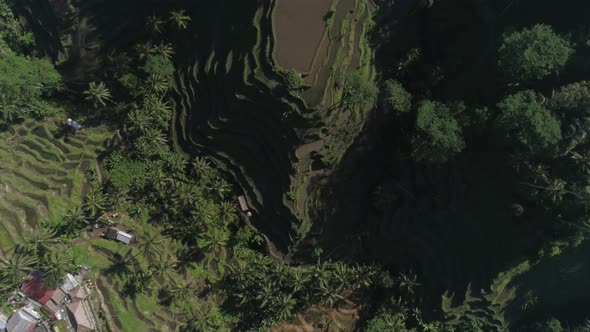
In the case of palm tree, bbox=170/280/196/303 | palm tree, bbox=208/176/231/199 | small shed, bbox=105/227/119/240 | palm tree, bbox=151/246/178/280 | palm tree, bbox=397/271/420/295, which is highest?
palm tree, bbox=208/176/231/199

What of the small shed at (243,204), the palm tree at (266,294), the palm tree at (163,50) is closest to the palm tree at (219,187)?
the small shed at (243,204)

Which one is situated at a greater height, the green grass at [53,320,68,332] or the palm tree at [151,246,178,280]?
the palm tree at [151,246,178,280]

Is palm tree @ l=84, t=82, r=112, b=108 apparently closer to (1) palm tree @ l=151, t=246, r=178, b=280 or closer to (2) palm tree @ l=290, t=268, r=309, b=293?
(1) palm tree @ l=151, t=246, r=178, b=280

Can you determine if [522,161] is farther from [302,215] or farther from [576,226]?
[302,215]

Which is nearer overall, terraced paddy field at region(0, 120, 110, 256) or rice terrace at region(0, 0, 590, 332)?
rice terrace at region(0, 0, 590, 332)

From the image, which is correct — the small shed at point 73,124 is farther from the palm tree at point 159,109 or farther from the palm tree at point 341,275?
the palm tree at point 341,275

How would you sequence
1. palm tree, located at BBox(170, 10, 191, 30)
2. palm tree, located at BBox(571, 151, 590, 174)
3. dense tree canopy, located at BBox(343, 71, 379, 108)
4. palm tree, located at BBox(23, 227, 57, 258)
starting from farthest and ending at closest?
palm tree, located at BBox(23, 227, 57, 258)
palm tree, located at BBox(170, 10, 191, 30)
dense tree canopy, located at BBox(343, 71, 379, 108)
palm tree, located at BBox(571, 151, 590, 174)

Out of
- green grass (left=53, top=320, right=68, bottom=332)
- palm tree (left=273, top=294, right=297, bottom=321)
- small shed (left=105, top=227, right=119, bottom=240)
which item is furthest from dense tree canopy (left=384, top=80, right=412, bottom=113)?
green grass (left=53, top=320, right=68, bottom=332)

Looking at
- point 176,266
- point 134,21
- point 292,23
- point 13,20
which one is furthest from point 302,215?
point 13,20
